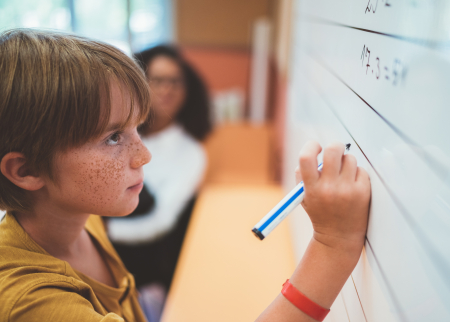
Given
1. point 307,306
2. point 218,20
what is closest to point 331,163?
point 307,306

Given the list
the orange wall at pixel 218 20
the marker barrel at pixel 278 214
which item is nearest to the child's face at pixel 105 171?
the marker barrel at pixel 278 214

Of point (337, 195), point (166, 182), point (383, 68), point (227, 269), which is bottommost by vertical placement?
point (166, 182)

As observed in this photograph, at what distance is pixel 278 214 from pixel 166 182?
1.22 m

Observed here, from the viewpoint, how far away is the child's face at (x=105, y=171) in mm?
482

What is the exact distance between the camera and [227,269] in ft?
2.88

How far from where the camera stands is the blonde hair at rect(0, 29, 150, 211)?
1.42 ft

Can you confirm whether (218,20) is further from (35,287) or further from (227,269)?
(35,287)

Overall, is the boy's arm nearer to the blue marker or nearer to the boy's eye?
the blue marker

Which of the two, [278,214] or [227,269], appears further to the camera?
[227,269]

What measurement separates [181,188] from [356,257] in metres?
1.20

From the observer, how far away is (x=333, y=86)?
1.83ft

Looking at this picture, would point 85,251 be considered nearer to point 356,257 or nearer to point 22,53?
point 22,53

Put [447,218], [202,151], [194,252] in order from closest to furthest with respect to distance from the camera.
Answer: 1. [447,218]
2. [194,252]
3. [202,151]

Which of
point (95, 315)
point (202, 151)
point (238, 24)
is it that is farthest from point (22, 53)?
point (238, 24)
